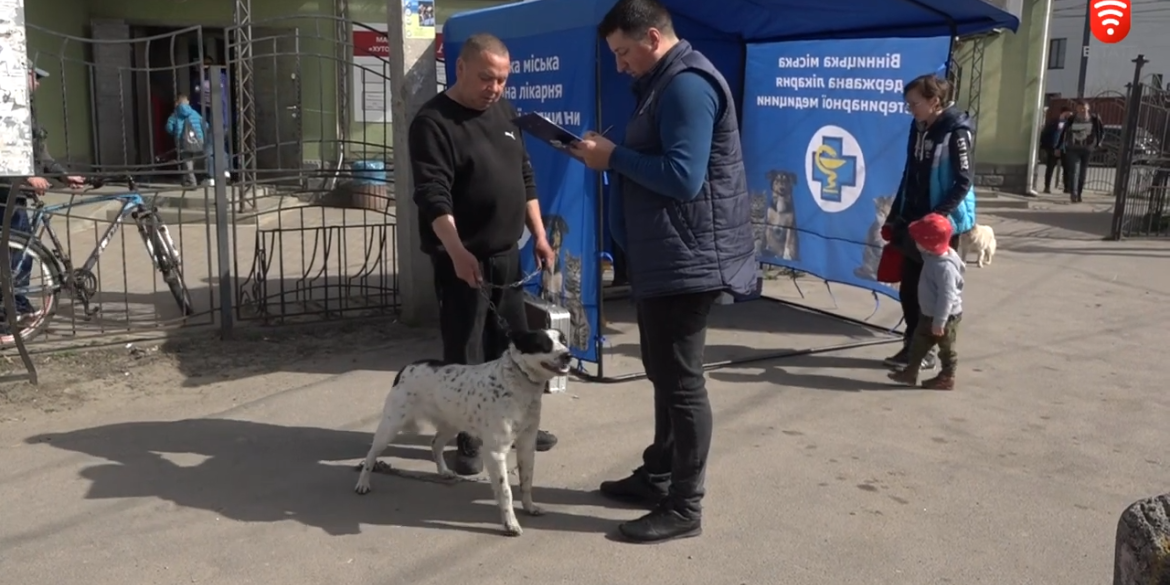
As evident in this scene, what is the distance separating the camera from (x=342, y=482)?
4410mm

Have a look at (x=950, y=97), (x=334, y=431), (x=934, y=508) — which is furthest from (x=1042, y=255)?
(x=334, y=431)

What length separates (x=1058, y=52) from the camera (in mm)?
48062

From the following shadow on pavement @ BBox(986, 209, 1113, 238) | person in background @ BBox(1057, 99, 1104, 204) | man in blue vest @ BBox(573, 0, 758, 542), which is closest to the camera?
man in blue vest @ BBox(573, 0, 758, 542)

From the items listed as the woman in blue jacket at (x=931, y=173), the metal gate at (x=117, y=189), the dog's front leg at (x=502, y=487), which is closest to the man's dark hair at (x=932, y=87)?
the woman in blue jacket at (x=931, y=173)

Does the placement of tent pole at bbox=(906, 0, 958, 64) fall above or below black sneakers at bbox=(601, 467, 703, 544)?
above

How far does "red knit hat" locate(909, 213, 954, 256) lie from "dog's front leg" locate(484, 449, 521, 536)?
9.80 ft

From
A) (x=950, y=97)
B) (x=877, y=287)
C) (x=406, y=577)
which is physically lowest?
(x=406, y=577)

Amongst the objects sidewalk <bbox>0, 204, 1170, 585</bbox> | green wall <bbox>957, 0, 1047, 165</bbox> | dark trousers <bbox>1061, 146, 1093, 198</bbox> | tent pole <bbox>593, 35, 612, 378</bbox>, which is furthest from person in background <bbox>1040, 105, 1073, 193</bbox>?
tent pole <bbox>593, 35, 612, 378</bbox>

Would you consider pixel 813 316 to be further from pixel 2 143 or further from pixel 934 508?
pixel 2 143

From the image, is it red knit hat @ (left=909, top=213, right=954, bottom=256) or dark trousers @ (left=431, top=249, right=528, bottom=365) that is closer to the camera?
dark trousers @ (left=431, top=249, right=528, bottom=365)

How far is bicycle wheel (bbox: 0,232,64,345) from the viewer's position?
6.28m

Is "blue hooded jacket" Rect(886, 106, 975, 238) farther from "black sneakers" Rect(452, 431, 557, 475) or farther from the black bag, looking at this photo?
the black bag

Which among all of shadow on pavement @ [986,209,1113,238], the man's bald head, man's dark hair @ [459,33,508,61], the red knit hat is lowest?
shadow on pavement @ [986,209,1113,238]

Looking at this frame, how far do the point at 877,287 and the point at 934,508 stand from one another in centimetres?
326
